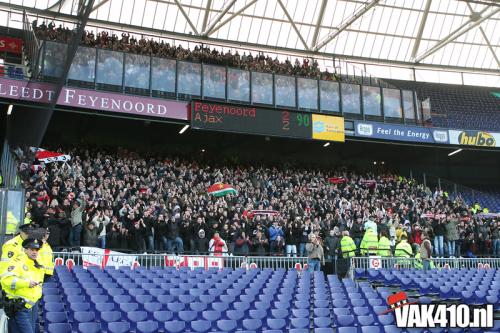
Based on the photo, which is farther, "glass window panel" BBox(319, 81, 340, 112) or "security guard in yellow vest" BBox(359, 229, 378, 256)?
"glass window panel" BBox(319, 81, 340, 112)

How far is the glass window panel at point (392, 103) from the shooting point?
33750mm

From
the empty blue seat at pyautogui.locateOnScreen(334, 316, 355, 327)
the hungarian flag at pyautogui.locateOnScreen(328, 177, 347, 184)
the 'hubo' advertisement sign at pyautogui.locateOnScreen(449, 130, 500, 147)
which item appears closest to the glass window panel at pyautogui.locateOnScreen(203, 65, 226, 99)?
the hungarian flag at pyautogui.locateOnScreen(328, 177, 347, 184)

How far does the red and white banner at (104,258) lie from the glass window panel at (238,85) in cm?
1451

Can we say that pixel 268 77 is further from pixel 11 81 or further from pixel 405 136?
pixel 11 81

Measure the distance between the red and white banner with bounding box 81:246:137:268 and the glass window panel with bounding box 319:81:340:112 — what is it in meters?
17.6

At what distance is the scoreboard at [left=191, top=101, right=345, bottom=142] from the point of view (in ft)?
94.1

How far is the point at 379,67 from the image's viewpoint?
43125 mm

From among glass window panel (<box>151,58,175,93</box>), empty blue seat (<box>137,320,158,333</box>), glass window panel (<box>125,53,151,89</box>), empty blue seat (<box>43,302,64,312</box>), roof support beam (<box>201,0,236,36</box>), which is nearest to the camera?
empty blue seat (<box>137,320,158,333</box>)

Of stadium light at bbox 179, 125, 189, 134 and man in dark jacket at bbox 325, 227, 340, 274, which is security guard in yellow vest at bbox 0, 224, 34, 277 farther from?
stadium light at bbox 179, 125, 189, 134

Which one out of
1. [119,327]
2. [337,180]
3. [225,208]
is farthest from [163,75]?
[119,327]

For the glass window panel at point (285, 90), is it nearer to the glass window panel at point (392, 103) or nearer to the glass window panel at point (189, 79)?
the glass window panel at point (189, 79)

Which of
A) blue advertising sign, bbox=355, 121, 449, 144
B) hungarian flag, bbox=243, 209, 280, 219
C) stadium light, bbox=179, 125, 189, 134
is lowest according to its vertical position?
hungarian flag, bbox=243, 209, 280, 219

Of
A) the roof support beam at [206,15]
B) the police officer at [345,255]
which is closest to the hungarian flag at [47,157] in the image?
the police officer at [345,255]

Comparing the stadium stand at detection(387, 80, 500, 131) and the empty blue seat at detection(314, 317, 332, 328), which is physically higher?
the stadium stand at detection(387, 80, 500, 131)
